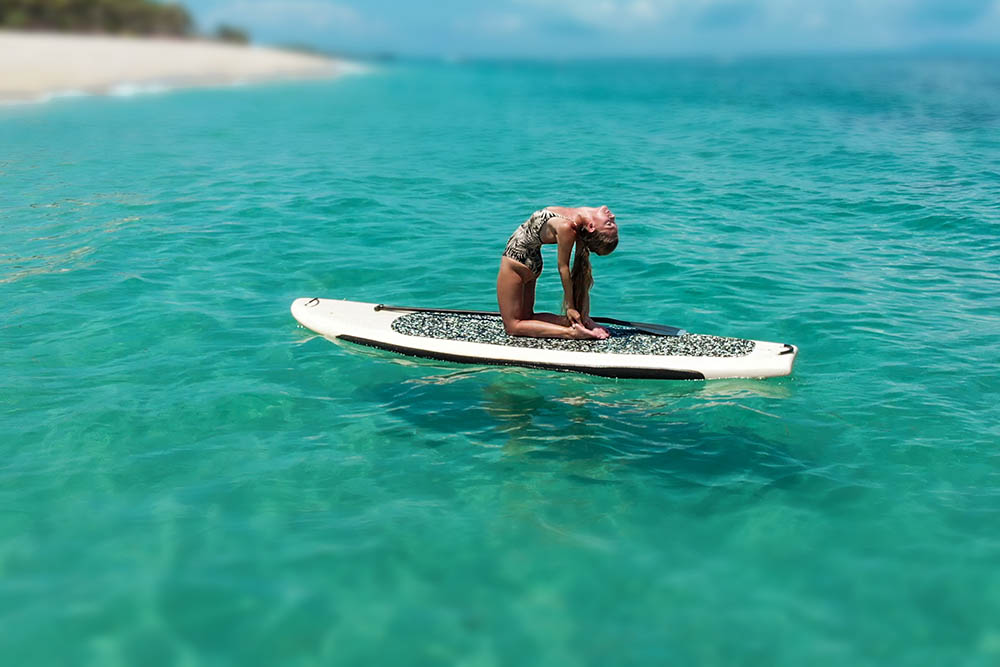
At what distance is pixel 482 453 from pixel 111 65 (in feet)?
201

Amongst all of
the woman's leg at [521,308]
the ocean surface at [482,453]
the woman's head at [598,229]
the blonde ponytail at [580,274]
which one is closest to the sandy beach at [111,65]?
the ocean surface at [482,453]

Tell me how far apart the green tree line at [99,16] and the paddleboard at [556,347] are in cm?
7015

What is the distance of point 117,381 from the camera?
32.6 feet

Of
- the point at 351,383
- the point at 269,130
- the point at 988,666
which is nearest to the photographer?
the point at 988,666

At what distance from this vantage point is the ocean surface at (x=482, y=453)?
613cm

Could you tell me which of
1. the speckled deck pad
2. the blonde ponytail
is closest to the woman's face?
the blonde ponytail

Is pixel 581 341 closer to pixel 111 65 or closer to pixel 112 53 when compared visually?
pixel 111 65

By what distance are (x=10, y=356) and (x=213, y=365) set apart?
8.09 feet

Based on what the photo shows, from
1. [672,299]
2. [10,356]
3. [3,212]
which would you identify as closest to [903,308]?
Result: [672,299]

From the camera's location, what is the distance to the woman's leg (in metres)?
9.96

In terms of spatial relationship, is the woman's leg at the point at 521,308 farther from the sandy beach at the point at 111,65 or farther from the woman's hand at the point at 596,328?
the sandy beach at the point at 111,65

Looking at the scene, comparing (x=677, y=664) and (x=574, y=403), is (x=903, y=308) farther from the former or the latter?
(x=677, y=664)

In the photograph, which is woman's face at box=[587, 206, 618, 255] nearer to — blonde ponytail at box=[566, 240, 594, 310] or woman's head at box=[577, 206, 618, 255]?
woman's head at box=[577, 206, 618, 255]

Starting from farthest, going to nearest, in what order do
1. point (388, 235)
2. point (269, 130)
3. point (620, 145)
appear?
point (269, 130) → point (620, 145) → point (388, 235)
